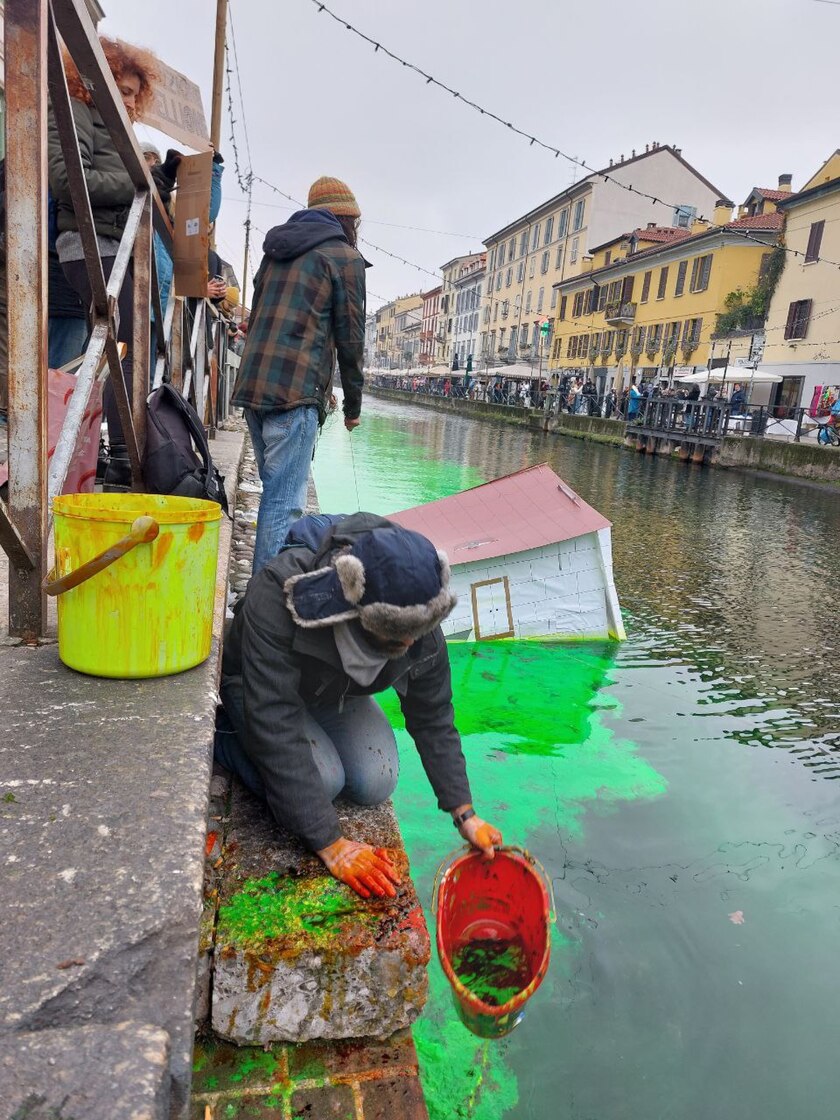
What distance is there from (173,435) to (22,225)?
4.78ft

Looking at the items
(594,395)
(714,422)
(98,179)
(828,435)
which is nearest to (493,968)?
(98,179)

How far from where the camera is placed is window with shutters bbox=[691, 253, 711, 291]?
1210 inches

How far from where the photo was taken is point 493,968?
2.04 m

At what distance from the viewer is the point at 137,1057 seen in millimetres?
986

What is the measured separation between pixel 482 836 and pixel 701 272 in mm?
33669

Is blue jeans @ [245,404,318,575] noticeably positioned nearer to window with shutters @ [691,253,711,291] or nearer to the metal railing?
the metal railing

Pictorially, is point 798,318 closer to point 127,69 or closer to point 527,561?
point 527,561

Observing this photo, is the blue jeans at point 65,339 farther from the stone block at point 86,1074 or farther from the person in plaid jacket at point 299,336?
the stone block at point 86,1074

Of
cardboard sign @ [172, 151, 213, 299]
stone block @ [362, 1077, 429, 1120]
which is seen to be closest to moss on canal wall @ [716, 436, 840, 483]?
cardboard sign @ [172, 151, 213, 299]

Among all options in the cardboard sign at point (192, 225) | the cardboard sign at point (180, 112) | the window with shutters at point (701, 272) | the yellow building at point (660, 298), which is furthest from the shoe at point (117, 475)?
the window with shutters at point (701, 272)

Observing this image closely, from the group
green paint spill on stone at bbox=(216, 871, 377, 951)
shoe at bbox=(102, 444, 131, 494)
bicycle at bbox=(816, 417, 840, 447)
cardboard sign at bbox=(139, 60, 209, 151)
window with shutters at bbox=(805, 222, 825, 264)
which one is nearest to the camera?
green paint spill on stone at bbox=(216, 871, 377, 951)

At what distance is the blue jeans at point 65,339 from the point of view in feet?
12.4

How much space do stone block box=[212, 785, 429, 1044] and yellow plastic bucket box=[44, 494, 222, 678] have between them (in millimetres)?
569

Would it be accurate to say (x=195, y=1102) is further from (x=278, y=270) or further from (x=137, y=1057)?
(x=278, y=270)
